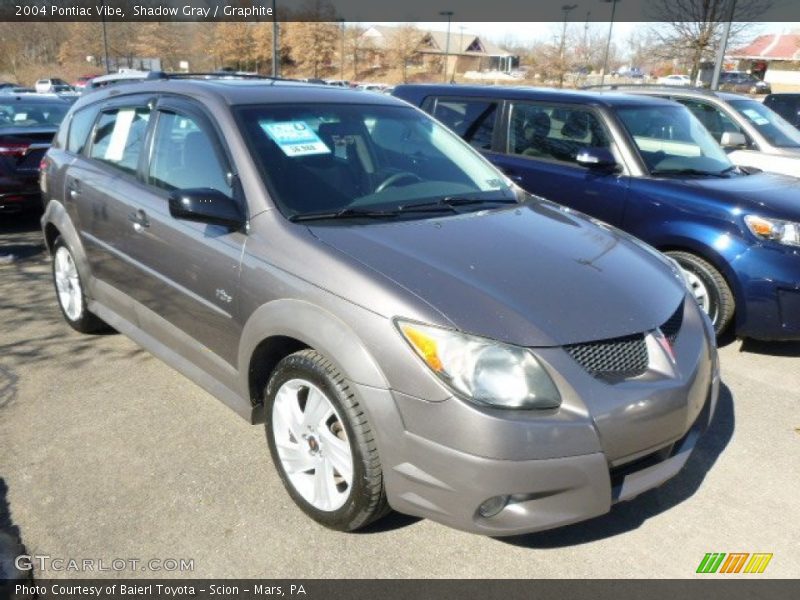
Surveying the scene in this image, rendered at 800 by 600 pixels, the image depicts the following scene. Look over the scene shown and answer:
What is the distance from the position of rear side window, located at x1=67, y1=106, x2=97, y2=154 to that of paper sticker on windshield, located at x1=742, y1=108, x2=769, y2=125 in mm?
7012

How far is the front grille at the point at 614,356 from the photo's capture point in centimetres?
236

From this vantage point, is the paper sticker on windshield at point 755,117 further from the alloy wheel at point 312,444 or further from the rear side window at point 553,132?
the alloy wheel at point 312,444

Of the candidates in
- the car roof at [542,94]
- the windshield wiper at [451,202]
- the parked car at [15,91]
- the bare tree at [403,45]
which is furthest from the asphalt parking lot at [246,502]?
the bare tree at [403,45]

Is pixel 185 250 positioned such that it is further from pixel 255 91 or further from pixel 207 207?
pixel 255 91

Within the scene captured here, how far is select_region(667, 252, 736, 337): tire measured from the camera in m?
4.61

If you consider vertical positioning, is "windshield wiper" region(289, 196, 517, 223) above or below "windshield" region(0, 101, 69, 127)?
above

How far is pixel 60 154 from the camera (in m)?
4.74

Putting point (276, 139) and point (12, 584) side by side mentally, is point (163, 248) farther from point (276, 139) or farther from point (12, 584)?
point (12, 584)

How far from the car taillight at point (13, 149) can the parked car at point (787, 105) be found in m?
12.6

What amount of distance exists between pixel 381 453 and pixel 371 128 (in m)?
1.95

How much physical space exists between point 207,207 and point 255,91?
3.07ft

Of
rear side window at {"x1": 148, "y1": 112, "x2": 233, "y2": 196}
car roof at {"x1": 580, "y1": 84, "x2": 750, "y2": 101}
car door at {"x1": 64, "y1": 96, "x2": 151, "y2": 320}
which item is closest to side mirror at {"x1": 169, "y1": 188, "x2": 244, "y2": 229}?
rear side window at {"x1": 148, "y1": 112, "x2": 233, "y2": 196}

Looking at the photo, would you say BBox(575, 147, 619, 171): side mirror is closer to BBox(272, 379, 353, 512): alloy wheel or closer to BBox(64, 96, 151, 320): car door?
BBox(64, 96, 151, 320): car door

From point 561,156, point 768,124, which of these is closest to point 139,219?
point 561,156
